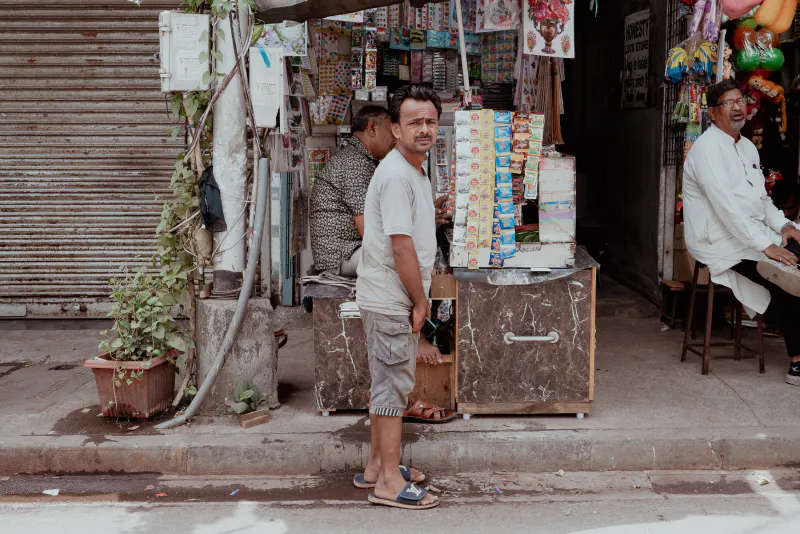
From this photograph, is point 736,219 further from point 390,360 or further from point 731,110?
point 390,360

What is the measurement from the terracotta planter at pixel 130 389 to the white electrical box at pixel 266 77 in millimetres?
1648

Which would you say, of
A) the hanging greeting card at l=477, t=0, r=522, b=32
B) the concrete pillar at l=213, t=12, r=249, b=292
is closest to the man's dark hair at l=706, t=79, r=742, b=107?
the hanging greeting card at l=477, t=0, r=522, b=32

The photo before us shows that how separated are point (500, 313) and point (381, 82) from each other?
11.7 ft

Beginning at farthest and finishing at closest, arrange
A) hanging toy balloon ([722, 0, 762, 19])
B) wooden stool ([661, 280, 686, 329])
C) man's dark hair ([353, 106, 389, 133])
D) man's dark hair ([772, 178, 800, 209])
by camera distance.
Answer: man's dark hair ([772, 178, 800, 209]) < wooden stool ([661, 280, 686, 329]) < hanging toy balloon ([722, 0, 762, 19]) < man's dark hair ([353, 106, 389, 133])

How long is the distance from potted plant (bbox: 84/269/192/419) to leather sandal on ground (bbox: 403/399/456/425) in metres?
1.42

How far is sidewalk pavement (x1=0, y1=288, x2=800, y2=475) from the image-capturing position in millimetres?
4625

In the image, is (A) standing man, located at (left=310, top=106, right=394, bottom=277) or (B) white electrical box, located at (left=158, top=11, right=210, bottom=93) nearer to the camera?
(B) white electrical box, located at (left=158, top=11, right=210, bottom=93)

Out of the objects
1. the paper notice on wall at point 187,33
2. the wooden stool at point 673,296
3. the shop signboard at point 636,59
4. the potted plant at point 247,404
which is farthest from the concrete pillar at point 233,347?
the shop signboard at point 636,59

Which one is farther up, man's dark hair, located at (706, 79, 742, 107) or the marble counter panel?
man's dark hair, located at (706, 79, 742, 107)

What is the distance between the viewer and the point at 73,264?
7.60 meters

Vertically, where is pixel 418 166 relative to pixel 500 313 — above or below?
above

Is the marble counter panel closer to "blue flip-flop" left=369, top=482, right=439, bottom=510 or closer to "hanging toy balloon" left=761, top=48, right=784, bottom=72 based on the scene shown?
"blue flip-flop" left=369, top=482, right=439, bottom=510

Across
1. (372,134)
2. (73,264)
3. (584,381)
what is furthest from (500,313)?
(73,264)

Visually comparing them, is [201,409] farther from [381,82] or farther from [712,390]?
[381,82]
